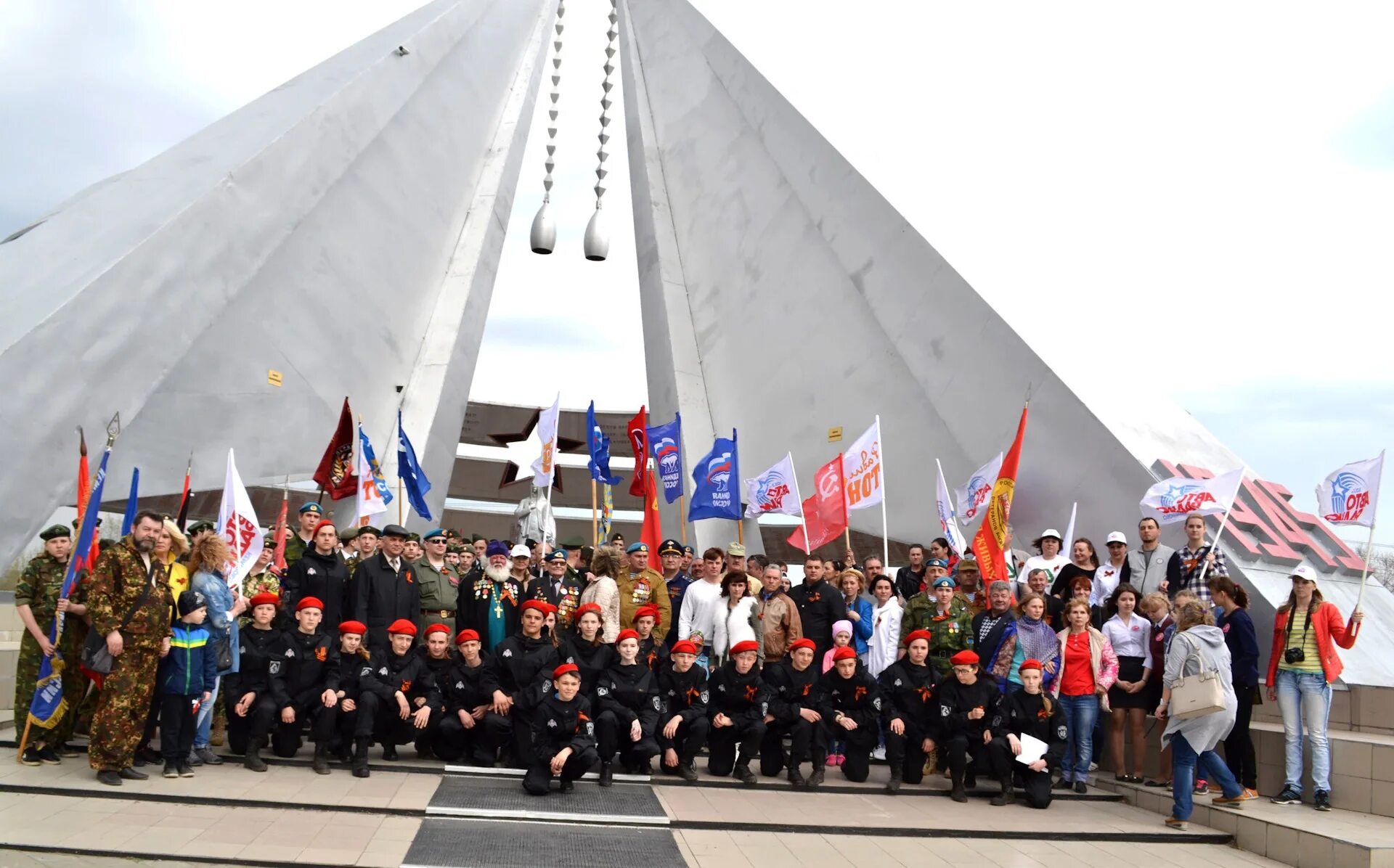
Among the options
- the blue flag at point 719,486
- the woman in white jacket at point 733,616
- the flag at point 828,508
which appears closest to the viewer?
the woman in white jacket at point 733,616

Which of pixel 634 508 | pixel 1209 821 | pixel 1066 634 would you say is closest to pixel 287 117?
pixel 1066 634

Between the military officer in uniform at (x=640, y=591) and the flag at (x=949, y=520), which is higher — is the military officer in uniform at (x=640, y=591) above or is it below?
below

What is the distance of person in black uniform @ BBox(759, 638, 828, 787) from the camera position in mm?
6363

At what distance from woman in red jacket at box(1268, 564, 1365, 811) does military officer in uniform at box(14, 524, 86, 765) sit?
20.4 feet

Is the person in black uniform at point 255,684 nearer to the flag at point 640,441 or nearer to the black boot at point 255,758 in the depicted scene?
the black boot at point 255,758

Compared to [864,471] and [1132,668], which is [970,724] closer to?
[1132,668]

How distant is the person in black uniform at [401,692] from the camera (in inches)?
240

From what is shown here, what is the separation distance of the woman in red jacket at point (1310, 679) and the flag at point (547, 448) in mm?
5685

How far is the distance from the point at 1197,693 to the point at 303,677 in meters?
4.63

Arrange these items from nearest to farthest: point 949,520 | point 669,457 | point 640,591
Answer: point 640,591
point 949,520
point 669,457

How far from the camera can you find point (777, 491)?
9.84 m

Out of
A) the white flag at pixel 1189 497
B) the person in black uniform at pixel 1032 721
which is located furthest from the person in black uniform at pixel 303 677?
the white flag at pixel 1189 497

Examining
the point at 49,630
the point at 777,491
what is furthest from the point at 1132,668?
the point at 49,630

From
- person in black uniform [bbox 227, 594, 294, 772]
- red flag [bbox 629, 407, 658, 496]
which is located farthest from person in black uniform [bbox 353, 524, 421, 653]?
red flag [bbox 629, 407, 658, 496]
